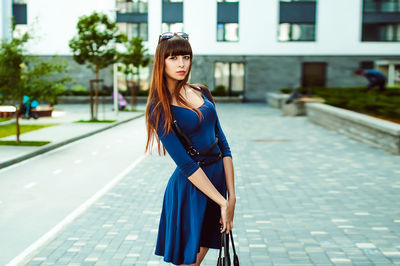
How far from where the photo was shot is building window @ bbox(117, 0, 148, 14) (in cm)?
4259

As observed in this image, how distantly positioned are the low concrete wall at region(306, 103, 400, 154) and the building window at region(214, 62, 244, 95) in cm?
2214

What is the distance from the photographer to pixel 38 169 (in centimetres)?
1044

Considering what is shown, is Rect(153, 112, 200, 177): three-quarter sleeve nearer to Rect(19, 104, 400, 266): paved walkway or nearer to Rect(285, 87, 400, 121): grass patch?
Rect(19, 104, 400, 266): paved walkway

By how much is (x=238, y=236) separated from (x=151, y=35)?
38.2 m

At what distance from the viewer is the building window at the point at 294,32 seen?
41.2m

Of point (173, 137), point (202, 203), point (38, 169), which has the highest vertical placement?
point (173, 137)

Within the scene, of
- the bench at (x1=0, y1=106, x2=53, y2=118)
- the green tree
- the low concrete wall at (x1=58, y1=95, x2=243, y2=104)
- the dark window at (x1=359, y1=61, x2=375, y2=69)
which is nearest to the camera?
the green tree

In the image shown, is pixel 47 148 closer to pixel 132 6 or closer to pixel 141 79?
pixel 141 79

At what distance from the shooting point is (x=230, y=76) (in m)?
42.3

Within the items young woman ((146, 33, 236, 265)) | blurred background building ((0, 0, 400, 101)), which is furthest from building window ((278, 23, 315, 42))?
young woman ((146, 33, 236, 265))

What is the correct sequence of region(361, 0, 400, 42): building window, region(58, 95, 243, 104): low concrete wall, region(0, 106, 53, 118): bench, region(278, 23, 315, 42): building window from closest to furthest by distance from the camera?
region(0, 106, 53, 118): bench < region(58, 95, 243, 104): low concrete wall < region(361, 0, 400, 42): building window < region(278, 23, 315, 42): building window

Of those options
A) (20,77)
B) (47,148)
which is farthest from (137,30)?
(47,148)

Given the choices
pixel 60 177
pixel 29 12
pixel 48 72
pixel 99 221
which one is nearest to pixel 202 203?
→ pixel 99 221

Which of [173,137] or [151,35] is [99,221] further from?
[151,35]
